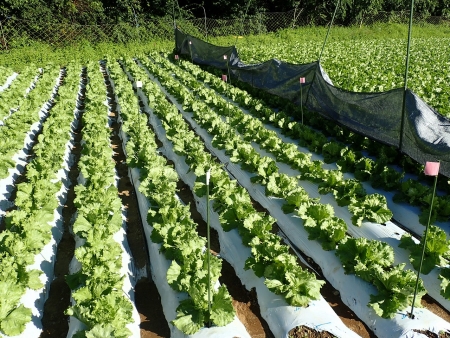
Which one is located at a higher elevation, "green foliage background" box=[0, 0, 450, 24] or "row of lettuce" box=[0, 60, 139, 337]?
"green foliage background" box=[0, 0, 450, 24]

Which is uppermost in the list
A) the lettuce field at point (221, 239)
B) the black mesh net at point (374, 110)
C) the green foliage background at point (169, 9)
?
the green foliage background at point (169, 9)

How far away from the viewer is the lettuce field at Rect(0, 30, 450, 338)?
3998 mm

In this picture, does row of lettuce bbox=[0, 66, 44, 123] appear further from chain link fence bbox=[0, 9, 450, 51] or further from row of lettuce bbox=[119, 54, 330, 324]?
chain link fence bbox=[0, 9, 450, 51]

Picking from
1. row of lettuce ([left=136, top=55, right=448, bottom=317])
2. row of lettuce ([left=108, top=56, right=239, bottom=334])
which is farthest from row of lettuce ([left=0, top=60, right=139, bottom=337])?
row of lettuce ([left=136, top=55, right=448, bottom=317])

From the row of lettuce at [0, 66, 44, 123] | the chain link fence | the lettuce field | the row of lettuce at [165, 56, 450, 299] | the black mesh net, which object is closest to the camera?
the lettuce field

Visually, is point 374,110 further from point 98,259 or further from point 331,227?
point 98,259

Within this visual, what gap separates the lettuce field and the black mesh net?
1.10 ft

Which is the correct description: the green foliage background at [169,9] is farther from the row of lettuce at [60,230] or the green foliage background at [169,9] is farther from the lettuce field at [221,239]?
the lettuce field at [221,239]

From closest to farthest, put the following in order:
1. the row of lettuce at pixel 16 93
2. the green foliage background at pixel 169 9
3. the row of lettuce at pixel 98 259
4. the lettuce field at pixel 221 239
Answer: the row of lettuce at pixel 98 259 < the lettuce field at pixel 221 239 < the row of lettuce at pixel 16 93 < the green foliage background at pixel 169 9

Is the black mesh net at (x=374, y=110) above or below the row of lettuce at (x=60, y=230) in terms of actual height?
above

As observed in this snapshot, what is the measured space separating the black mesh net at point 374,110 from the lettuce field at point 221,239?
1.10ft

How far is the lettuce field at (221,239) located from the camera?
400 cm

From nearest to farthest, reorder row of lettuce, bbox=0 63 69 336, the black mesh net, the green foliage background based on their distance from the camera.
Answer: row of lettuce, bbox=0 63 69 336
the black mesh net
the green foliage background

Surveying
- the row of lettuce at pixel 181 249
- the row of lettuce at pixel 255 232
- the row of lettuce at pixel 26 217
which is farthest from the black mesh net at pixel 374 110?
the row of lettuce at pixel 26 217
